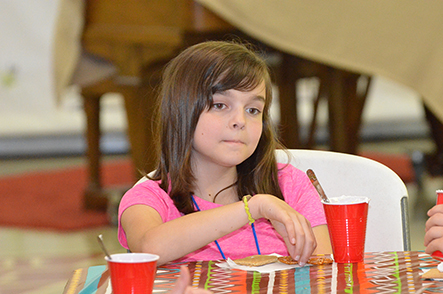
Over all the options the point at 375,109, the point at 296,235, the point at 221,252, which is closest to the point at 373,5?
the point at 221,252

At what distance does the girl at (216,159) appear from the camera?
1177 mm

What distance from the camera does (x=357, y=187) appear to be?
4.12 ft

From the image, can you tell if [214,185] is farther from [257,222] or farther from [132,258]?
[132,258]

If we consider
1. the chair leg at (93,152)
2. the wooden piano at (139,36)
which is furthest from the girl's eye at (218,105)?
the chair leg at (93,152)

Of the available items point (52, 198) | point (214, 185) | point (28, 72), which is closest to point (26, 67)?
point (28, 72)

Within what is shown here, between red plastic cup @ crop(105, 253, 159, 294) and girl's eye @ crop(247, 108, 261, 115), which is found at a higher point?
girl's eye @ crop(247, 108, 261, 115)

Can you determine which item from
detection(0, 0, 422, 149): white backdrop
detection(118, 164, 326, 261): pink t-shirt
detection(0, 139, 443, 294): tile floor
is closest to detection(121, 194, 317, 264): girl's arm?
detection(118, 164, 326, 261): pink t-shirt

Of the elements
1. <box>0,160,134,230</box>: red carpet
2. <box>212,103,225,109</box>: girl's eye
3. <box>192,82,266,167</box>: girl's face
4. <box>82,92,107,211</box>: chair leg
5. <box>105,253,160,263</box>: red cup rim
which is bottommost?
<box>0,160,134,230</box>: red carpet

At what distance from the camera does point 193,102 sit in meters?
1.21

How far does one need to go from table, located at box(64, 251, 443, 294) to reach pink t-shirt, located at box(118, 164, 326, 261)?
0.25 meters

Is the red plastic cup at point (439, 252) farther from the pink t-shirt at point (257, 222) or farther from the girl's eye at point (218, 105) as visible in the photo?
the girl's eye at point (218, 105)

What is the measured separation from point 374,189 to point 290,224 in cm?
40

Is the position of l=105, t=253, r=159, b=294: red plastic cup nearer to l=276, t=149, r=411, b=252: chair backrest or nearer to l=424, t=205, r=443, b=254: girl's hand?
l=424, t=205, r=443, b=254: girl's hand

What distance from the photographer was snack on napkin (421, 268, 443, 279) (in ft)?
2.53
